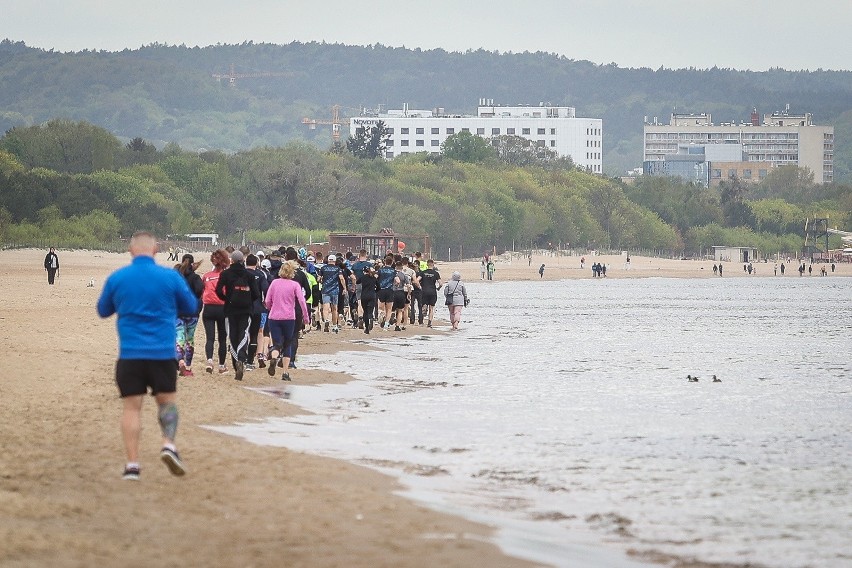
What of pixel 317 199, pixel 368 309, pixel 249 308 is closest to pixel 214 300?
pixel 249 308

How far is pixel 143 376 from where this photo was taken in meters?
11.6

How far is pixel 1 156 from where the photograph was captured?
4163 inches

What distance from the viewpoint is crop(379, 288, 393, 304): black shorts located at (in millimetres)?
33906

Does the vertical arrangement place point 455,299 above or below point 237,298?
below

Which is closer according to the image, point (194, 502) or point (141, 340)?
point (194, 502)

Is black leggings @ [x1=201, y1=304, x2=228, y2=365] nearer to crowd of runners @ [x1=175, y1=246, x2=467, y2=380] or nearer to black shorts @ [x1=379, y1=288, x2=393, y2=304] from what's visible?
crowd of runners @ [x1=175, y1=246, x2=467, y2=380]

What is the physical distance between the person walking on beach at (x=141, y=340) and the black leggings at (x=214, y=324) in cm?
834

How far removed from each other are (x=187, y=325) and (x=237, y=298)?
0.72 meters

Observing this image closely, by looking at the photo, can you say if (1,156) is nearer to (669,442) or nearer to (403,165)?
(403,165)

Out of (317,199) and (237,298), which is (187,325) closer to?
(237,298)

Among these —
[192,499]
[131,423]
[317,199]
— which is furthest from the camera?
[317,199]

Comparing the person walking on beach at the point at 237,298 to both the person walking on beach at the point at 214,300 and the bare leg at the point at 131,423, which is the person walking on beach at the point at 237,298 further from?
the bare leg at the point at 131,423

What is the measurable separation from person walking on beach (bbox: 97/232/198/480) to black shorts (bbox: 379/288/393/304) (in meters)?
22.1

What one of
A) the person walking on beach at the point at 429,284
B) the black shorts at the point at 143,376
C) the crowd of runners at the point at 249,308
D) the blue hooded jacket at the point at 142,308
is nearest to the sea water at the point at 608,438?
the crowd of runners at the point at 249,308
